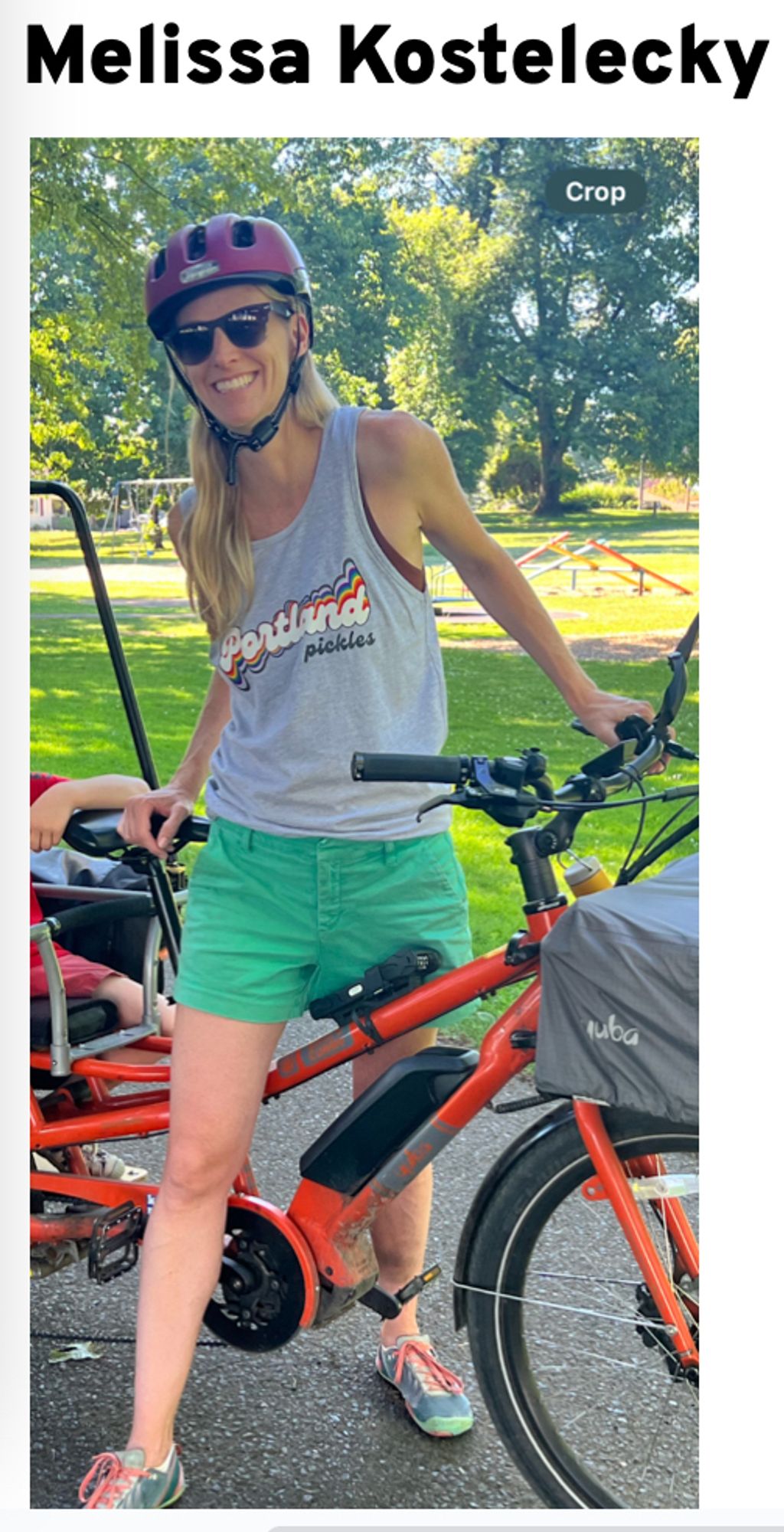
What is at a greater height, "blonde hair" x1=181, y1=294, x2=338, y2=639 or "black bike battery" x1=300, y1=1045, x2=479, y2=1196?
"blonde hair" x1=181, y1=294, x2=338, y2=639

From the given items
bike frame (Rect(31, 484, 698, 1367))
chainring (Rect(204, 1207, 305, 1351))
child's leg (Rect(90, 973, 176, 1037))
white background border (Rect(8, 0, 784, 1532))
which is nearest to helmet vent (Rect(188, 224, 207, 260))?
white background border (Rect(8, 0, 784, 1532))

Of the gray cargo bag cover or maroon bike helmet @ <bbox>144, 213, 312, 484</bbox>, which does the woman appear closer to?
maroon bike helmet @ <bbox>144, 213, 312, 484</bbox>

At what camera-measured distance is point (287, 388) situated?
2520 mm

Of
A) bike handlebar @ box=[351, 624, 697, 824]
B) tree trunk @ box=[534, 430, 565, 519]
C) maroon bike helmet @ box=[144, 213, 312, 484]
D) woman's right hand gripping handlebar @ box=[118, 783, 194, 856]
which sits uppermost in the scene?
maroon bike helmet @ box=[144, 213, 312, 484]

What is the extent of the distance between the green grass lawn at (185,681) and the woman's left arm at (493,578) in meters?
0.11

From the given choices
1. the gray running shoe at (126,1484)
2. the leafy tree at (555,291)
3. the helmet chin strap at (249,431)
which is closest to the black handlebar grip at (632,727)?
the leafy tree at (555,291)

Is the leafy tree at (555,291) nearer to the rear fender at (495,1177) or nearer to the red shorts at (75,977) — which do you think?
the rear fender at (495,1177)

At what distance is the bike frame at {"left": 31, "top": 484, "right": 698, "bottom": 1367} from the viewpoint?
8.04 feet

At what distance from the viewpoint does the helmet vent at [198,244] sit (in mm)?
2447

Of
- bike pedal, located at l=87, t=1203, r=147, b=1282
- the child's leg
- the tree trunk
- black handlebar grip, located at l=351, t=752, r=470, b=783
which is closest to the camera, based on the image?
black handlebar grip, located at l=351, t=752, r=470, b=783

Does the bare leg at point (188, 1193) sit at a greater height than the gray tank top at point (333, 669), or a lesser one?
lesser
